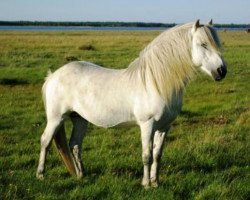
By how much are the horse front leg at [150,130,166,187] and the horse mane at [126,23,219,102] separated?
0.64 m

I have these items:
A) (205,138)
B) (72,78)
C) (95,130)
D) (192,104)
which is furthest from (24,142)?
(192,104)

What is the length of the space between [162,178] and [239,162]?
1683 mm

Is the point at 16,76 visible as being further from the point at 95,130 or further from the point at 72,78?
the point at 72,78

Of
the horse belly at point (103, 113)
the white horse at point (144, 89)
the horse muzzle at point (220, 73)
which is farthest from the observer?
the horse belly at point (103, 113)

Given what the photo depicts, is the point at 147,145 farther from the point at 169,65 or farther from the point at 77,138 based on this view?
the point at 77,138

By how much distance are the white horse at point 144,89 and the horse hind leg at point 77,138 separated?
0.04 metres

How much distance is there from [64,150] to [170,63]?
2055mm

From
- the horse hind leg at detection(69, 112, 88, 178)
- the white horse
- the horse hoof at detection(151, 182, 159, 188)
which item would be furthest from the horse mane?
the horse hind leg at detection(69, 112, 88, 178)

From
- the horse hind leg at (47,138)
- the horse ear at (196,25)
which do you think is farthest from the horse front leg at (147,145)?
the horse hind leg at (47,138)

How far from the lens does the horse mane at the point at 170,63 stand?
17.4ft

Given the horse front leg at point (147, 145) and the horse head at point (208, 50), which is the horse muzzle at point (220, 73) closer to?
the horse head at point (208, 50)

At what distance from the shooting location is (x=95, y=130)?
32.5 feet

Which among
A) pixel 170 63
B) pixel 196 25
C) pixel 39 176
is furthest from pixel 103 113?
pixel 196 25

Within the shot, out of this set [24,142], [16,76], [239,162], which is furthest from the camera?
[16,76]
